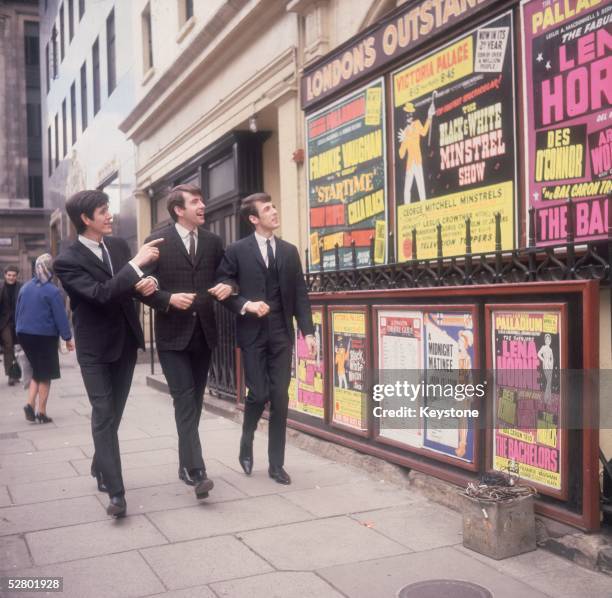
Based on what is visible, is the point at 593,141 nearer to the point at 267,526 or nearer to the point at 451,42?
the point at 451,42

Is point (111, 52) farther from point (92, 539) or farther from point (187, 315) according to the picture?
point (92, 539)

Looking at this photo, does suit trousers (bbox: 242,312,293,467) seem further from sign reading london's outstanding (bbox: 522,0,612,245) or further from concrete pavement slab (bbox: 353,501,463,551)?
sign reading london's outstanding (bbox: 522,0,612,245)

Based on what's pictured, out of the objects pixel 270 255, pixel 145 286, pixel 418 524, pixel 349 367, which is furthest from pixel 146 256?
pixel 418 524

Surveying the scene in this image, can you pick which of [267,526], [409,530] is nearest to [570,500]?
[409,530]

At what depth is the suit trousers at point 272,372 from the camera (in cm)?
544

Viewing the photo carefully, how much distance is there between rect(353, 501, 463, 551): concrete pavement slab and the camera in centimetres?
422

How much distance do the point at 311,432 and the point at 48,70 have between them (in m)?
31.1

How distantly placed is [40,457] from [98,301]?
2814 millimetres

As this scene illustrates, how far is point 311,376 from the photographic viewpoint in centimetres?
668

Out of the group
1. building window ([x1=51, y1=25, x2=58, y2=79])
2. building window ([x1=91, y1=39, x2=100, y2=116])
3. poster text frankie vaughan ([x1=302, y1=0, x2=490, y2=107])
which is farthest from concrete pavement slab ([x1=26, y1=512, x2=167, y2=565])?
building window ([x1=51, y1=25, x2=58, y2=79])

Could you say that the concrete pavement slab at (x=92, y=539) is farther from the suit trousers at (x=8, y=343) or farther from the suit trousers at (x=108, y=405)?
the suit trousers at (x=8, y=343)

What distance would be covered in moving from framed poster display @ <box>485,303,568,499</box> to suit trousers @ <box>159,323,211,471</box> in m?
1.85

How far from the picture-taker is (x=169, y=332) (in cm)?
506

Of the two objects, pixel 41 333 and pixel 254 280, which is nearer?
pixel 254 280
